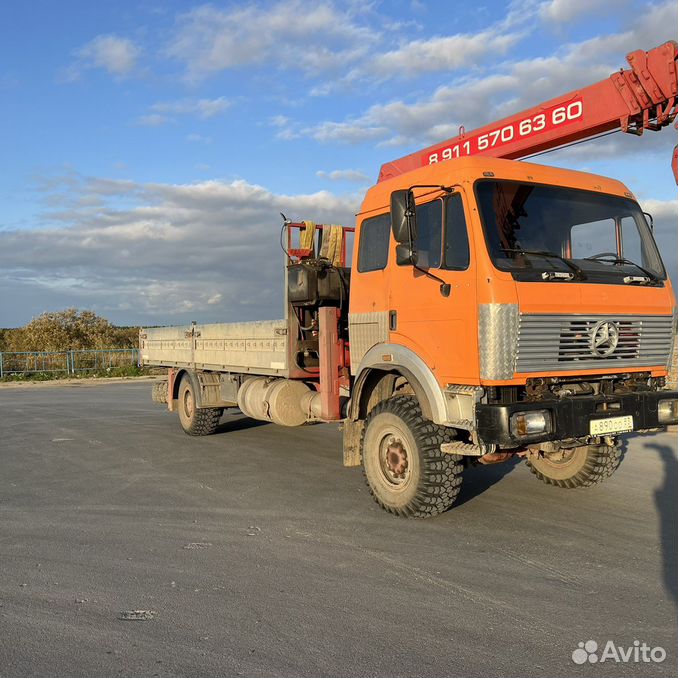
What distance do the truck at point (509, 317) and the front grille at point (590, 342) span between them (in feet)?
0.04

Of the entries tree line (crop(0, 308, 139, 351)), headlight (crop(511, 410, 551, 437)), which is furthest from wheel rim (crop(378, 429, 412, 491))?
tree line (crop(0, 308, 139, 351))

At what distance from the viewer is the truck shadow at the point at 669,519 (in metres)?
4.40

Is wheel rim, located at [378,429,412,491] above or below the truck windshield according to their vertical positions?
below

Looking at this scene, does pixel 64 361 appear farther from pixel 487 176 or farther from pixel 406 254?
pixel 487 176

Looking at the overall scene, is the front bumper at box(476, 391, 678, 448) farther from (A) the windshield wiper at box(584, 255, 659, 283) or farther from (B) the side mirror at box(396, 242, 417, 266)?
(B) the side mirror at box(396, 242, 417, 266)

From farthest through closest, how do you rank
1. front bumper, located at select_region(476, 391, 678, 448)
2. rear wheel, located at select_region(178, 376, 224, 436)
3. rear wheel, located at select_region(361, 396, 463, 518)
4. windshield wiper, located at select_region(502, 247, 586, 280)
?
rear wheel, located at select_region(178, 376, 224, 436), rear wheel, located at select_region(361, 396, 463, 518), windshield wiper, located at select_region(502, 247, 586, 280), front bumper, located at select_region(476, 391, 678, 448)

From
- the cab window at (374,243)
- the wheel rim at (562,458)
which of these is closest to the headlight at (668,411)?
the wheel rim at (562,458)

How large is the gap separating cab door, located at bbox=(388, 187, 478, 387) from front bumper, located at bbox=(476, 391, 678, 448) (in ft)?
1.28

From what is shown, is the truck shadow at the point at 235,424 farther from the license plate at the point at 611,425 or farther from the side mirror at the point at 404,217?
the license plate at the point at 611,425

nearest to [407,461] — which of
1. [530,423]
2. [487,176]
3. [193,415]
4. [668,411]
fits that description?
[530,423]

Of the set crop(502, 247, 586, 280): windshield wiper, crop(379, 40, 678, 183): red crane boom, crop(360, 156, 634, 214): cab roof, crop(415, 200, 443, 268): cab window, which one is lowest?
crop(502, 247, 586, 280): windshield wiper

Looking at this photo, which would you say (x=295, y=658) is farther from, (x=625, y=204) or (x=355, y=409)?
(x=625, y=204)

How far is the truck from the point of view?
16.7ft

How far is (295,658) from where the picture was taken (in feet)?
11.0
